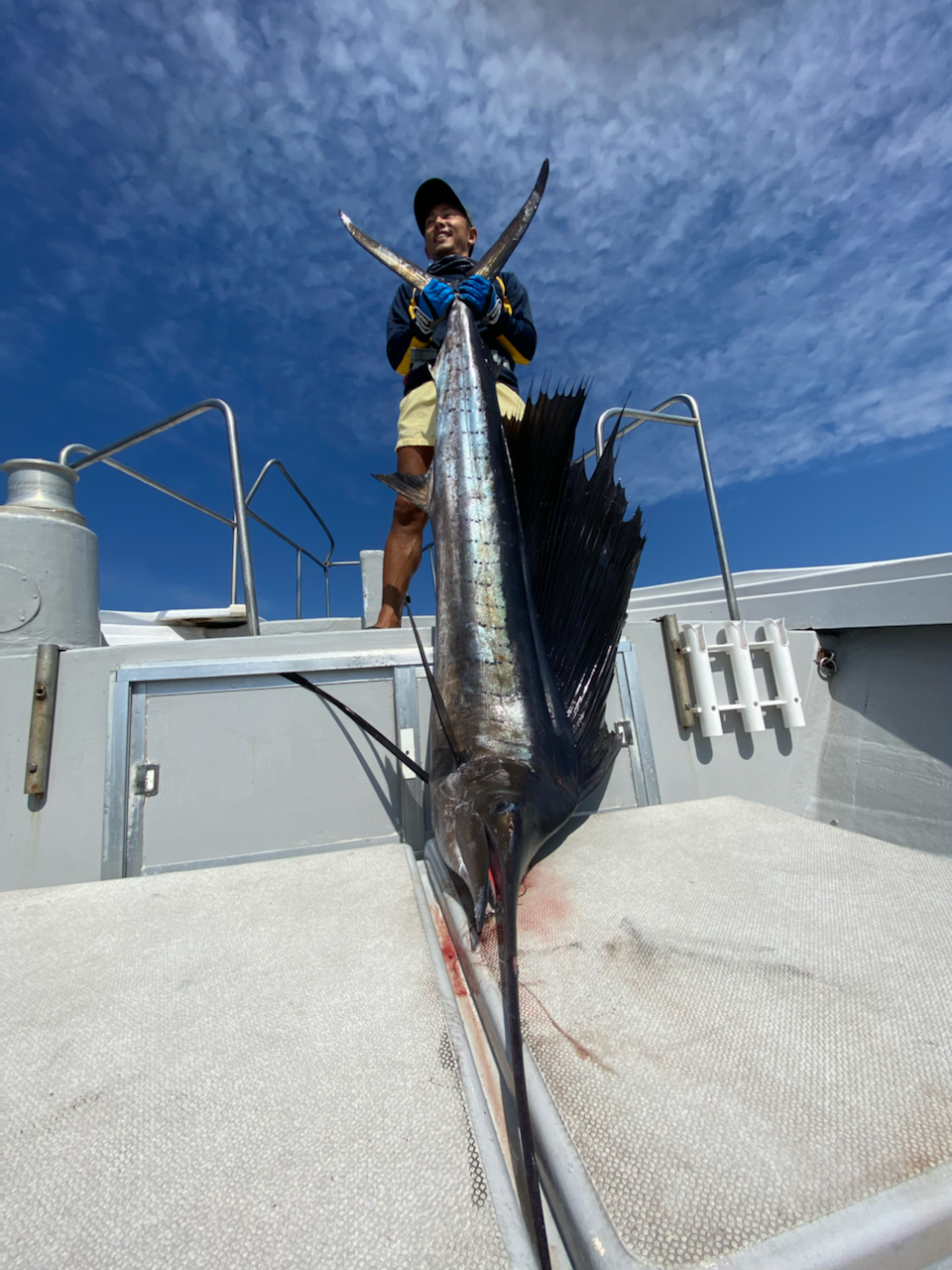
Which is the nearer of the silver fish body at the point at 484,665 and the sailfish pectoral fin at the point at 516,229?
the silver fish body at the point at 484,665

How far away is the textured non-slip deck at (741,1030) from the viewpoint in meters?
0.52

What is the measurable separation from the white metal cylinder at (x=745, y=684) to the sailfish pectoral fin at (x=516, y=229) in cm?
222

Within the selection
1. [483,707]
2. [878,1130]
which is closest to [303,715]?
[483,707]

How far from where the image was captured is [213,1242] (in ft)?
1.61

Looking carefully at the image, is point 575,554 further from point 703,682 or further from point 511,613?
point 703,682

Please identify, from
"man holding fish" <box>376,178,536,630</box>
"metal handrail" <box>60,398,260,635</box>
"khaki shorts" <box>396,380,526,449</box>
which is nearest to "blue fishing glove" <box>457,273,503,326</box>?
"man holding fish" <box>376,178,536,630</box>

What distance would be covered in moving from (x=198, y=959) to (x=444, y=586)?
1.20 m

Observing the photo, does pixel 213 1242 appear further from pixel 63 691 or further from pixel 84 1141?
pixel 63 691

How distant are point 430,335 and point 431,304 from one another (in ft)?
0.42

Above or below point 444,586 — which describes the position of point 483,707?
below

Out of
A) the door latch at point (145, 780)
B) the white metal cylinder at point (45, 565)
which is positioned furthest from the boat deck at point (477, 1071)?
the white metal cylinder at point (45, 565)

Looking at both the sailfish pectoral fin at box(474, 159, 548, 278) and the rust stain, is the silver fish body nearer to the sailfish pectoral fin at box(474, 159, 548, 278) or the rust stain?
the rust stain

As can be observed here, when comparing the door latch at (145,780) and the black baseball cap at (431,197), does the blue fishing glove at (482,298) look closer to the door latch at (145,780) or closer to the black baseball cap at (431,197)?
the black baseball cap at (431,197)

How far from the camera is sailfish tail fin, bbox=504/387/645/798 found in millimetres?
1857
